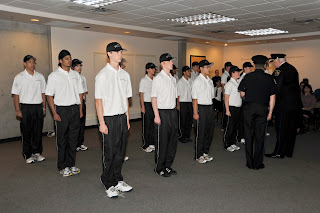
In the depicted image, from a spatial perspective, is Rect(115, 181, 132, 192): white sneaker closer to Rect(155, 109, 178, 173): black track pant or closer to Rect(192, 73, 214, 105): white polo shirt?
Rect(155, 109, 178, 173): black track pant

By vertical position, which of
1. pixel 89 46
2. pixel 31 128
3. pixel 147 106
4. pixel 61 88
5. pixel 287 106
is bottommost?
pixel 31 128

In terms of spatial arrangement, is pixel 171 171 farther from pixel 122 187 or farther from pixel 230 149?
pixel 230 149

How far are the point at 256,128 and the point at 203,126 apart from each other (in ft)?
3.05

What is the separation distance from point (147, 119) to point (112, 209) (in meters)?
2.99

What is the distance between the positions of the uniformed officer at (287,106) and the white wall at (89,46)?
5.82 metres

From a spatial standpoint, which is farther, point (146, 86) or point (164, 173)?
point (146, 86)

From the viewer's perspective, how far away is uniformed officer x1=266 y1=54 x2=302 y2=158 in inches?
207

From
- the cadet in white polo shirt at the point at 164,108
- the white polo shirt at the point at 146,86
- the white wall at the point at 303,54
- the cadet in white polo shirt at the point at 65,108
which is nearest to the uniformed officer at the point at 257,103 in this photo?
the cadet in white polo shirt at the point at 164,108

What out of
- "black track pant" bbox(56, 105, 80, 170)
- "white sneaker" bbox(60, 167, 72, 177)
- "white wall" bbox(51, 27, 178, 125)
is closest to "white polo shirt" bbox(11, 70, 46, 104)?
"black track pant" bbox(56, 105, 80, 170)

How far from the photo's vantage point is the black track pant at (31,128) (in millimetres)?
5027

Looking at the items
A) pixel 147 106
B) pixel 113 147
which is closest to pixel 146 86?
pixel 147 106

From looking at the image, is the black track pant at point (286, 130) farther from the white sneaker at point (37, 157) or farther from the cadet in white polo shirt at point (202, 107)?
the white sneaker at point (37, 157)

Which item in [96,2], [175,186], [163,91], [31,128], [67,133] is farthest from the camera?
[96,2]

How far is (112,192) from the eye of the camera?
11.7 feet
